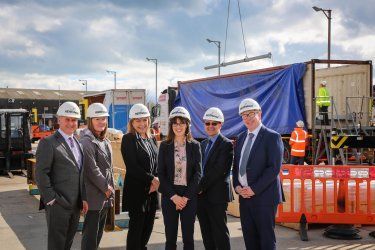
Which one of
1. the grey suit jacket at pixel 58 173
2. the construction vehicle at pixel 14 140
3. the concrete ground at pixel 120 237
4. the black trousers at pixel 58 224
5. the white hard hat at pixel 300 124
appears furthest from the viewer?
the construction vehicle at pixel 14 140

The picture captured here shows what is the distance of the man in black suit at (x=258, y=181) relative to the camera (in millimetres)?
4477

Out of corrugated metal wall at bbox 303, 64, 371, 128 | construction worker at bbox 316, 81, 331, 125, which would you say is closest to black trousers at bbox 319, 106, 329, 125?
construction worker at bbox 316, 81, 331, 125

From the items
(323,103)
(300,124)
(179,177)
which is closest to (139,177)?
(179,177)

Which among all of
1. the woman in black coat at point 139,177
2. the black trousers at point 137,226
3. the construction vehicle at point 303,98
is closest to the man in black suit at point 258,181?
the woman in black coat at point 139,177

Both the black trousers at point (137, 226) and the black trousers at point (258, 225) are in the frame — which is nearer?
the black trousers at point (258, 225)

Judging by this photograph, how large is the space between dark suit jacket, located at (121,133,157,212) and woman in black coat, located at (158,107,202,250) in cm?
22

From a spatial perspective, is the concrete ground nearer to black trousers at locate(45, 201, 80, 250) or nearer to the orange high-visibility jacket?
black trousers at locate(45, 201, 80, 250)

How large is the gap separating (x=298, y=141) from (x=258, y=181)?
8777 mm

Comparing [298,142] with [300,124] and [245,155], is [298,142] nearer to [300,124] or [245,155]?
[300,124]

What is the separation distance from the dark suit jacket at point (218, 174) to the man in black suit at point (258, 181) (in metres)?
0.20

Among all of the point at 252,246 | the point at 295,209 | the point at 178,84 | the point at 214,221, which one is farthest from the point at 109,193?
the point at 178,84

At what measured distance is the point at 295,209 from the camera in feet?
23.0

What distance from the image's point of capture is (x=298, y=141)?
1288 cm

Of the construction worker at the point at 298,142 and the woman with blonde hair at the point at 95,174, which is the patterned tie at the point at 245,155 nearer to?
the woman with blonde hair at the point at 95,174
